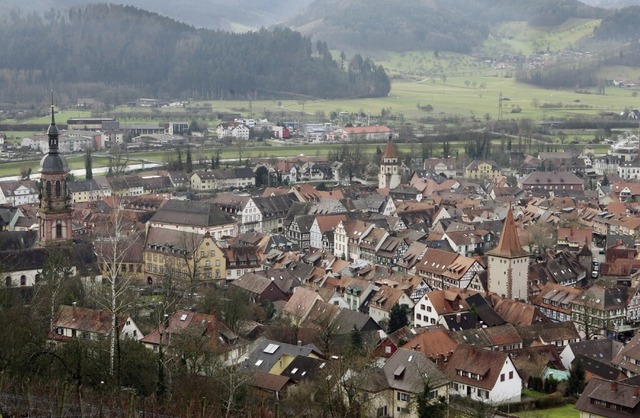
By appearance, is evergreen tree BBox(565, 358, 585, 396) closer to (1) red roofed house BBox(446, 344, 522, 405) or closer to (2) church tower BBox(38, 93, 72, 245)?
(1) red roofed house BBox(446, 344, 522, 405)

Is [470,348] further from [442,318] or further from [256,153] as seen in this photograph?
[256,153]

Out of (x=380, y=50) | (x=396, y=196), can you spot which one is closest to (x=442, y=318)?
(x=396, y=196)

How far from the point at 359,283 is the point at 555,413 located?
1233 centimetres

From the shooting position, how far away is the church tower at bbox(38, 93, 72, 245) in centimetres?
3784

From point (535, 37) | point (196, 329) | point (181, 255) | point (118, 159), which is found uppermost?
point (535, 37)

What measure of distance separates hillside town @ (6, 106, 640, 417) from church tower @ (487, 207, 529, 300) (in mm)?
75

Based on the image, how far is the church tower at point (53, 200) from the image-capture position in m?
37.8

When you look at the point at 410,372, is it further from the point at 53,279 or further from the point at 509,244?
the point at 509,244

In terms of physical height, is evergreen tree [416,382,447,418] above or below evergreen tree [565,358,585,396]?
above

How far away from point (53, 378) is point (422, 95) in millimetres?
119976

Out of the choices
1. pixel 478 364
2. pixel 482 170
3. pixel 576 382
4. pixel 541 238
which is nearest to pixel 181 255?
pixel 541 238

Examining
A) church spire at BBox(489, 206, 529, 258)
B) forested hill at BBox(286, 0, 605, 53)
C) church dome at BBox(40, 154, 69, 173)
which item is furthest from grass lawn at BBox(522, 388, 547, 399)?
forested hill at BBox(286, 0, 605, 53)

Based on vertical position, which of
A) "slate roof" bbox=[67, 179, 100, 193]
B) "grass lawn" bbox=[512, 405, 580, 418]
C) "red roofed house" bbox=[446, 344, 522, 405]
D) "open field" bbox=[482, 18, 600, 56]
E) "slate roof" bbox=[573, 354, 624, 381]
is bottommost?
"grass lawn" bbox=[512, 405, 580, 418]

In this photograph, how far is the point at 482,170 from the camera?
249 ft
